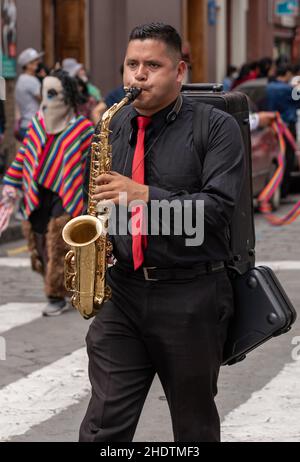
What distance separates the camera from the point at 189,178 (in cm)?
413

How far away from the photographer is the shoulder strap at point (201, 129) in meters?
4.14

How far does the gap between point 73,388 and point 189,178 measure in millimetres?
3084

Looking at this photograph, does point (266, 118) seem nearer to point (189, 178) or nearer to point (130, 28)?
point (130, 28)

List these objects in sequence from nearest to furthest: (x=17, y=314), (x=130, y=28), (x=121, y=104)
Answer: (x=121, y=104)
(x=17, y=314)
(x=130, y=28)

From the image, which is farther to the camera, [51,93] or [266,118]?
[266,118]

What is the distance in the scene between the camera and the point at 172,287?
418 centimetres

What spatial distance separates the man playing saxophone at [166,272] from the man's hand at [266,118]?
11109mm

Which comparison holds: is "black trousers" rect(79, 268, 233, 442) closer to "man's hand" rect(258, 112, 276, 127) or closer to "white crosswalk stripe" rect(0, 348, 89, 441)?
"white crosswalk stripe" rect(0, 348, 89, 441)

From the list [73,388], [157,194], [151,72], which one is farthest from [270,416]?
[151,72]

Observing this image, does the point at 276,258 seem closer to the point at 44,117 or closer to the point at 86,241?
the point at 44,117

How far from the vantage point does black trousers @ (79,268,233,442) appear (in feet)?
13.7

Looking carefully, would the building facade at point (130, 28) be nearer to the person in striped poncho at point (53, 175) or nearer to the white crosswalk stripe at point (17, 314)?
the white crosswalk stripe at point (17, 314)

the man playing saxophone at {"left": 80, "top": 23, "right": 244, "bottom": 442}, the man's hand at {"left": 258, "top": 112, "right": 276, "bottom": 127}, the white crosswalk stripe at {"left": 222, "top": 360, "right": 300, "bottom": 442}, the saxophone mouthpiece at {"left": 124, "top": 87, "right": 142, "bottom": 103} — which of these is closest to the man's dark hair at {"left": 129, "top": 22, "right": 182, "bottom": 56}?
the man playing saxophone at {"left": 80, "top": 23, "right": 244, "bottom": 442}

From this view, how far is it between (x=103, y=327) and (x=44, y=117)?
16.7 feet
